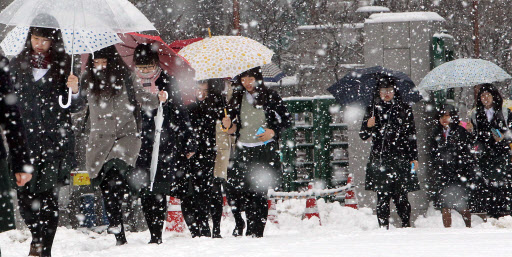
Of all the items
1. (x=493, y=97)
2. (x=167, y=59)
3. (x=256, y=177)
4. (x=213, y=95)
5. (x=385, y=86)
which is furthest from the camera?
(x=493, y=97)

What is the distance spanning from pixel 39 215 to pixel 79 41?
167cm

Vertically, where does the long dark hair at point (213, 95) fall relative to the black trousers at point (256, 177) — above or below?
above

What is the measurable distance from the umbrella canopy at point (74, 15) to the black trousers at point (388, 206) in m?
3.40

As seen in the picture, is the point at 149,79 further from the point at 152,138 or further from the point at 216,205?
the point at 216,205

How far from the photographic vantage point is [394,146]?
7.97 m

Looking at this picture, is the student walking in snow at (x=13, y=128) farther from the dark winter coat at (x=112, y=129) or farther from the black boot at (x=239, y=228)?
the black boot at (x=239, y=228)

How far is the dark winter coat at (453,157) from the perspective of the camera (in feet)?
30.4

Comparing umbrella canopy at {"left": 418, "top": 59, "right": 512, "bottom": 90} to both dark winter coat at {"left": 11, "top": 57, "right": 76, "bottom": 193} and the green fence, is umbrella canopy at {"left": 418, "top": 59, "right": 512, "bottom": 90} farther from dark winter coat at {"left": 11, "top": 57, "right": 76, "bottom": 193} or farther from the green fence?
dark winter coat at {"left": 11, "top": 57, "right": 76, "bottom": 193}

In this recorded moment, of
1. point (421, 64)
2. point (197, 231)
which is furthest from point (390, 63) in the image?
point (197, 231)

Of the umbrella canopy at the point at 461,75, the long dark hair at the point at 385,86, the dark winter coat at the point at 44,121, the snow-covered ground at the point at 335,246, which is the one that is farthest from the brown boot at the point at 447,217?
the dark winter coat at the point at 44,121

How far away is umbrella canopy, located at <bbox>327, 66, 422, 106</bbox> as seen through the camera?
328 inches

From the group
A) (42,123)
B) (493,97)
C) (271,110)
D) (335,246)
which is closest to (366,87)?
(271,110)

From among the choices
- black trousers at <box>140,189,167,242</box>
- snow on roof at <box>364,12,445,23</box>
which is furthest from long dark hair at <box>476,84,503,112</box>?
black trousers at <box>140,189,167,242</box>

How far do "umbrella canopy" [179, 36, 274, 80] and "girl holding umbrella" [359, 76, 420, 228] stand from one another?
156 centimetres
